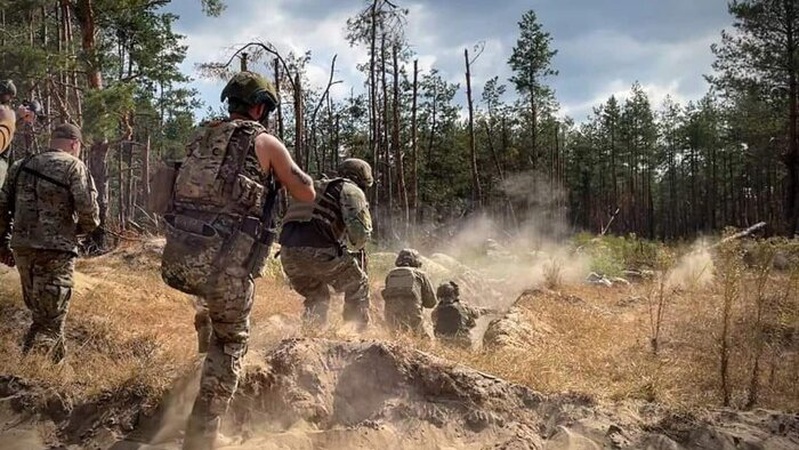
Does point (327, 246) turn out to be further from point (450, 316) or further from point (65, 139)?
point (450, 316)

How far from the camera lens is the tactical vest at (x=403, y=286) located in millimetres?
6656

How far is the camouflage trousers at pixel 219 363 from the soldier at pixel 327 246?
202cm

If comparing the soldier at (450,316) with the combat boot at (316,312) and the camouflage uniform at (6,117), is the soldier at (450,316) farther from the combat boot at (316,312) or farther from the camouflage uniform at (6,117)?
the camouflage uniform at (6,117)

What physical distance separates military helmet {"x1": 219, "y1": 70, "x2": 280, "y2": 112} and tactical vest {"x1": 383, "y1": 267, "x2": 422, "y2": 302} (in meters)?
3.50

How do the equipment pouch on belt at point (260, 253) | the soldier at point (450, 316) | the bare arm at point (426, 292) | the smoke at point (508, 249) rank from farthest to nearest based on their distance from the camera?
1. the smoke at point (508, 249)
2. the soldier at point (450, 316)
3. the bare arm at point (426, 292)
4. the equipment pouch on belt at point (260, 253)

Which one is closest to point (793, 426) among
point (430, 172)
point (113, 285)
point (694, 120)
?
point (113, 285)

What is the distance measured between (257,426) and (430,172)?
38.0 meters

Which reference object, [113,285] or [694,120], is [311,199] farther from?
[694,120]

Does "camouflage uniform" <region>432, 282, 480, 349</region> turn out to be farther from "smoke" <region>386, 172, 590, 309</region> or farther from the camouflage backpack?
"smoke" <region>386, 172, 590, 309</region>

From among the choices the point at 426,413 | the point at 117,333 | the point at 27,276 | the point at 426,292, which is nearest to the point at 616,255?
the point at 426,292

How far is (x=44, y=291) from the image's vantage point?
470cm

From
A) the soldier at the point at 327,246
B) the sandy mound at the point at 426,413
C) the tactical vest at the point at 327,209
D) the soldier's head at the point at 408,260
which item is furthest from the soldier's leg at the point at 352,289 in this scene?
the soldier's head at the point at 408,260

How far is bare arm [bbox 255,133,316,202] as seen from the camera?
3.33 metres

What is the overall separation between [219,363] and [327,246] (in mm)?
2412
